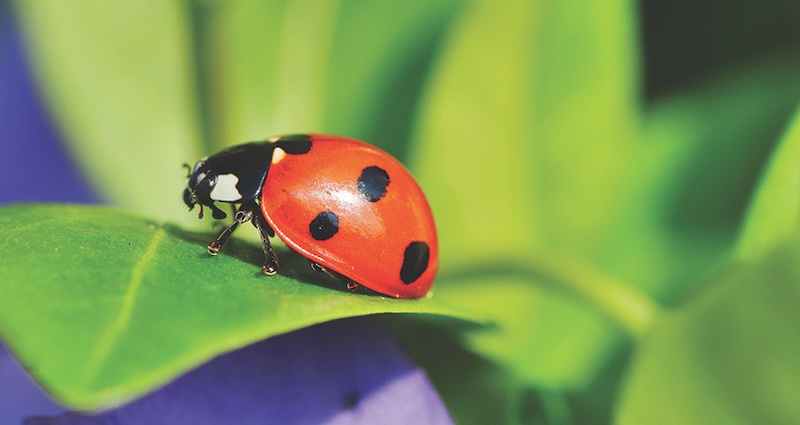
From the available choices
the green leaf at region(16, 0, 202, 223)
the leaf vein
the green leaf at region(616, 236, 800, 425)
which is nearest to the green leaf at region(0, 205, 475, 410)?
the leaf vein

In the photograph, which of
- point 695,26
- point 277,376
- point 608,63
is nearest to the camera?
point 277,376

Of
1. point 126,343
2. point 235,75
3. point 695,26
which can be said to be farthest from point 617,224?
point 126,343

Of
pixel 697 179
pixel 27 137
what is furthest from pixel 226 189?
pixel 27 137

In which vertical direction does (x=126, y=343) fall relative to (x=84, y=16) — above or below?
above

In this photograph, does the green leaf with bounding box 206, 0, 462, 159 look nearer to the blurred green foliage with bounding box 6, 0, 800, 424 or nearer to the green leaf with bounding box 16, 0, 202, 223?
the blurred green foliage with bounding box 6, 0, 800, 424

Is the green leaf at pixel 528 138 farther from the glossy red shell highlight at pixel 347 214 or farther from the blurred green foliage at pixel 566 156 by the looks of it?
the glossy red shell highlight at pixel 347 214

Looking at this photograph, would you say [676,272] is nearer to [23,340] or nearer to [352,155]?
[352,155]
